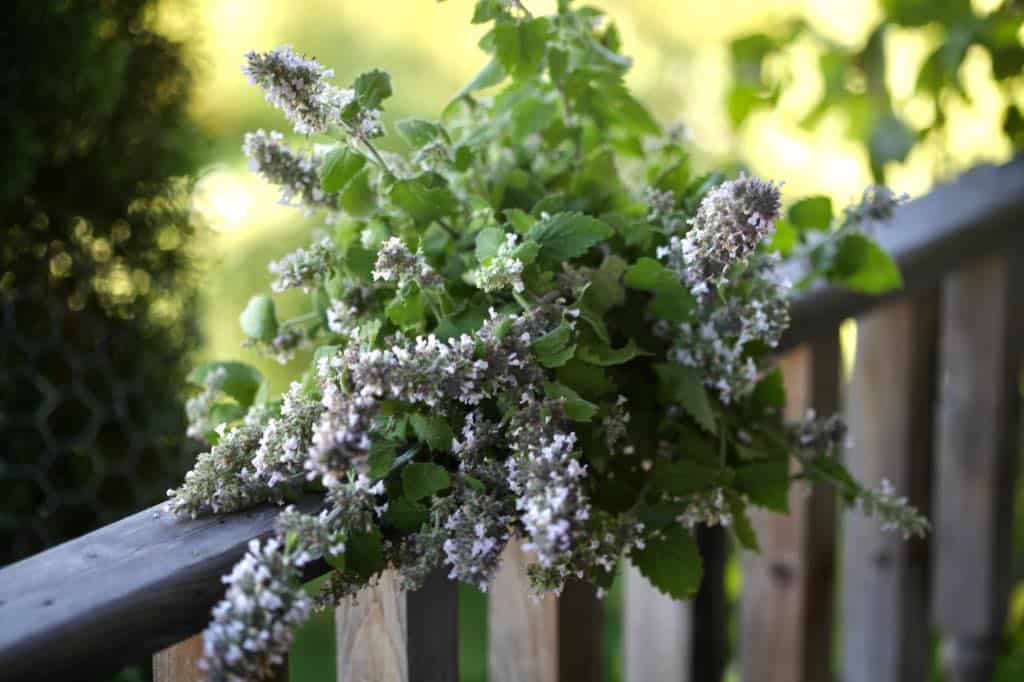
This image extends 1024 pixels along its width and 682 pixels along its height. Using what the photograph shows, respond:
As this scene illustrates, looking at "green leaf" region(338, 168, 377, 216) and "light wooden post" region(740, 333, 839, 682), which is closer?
"green leaf" region(338, 168, 377, 216)

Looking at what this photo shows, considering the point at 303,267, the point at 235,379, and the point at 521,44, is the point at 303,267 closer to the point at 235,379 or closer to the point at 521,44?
the point at 235,379

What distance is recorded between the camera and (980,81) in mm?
1993

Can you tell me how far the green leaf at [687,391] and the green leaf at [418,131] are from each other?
260 millimetres

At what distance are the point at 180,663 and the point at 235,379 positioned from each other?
24 cm

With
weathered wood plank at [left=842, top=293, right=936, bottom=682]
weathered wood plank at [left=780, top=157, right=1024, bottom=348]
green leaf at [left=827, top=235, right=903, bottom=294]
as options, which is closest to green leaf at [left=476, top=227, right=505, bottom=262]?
green leaf at [left=827, top=235, right=903, bottom=294]

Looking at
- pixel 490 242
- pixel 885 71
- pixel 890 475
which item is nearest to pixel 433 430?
pixel 490 242

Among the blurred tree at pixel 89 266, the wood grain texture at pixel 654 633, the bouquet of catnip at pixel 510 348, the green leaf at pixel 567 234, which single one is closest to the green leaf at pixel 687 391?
the bouquet of catnip at pixel 510 348

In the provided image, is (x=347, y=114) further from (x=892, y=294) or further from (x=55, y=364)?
(x=892, y=294)

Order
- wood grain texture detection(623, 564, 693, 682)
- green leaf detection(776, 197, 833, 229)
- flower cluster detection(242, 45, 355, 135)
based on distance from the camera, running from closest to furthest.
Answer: flower cluster detection(242, 45, 355, 135) < green leaf detection(776, 197, 833, 229) < wood grain texture detection(623, 564, 693, 682)

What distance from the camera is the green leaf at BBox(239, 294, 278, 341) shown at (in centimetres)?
84

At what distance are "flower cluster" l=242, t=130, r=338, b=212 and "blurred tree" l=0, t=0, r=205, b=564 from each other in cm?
56

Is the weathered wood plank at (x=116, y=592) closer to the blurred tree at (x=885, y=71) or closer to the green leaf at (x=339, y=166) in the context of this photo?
the green leaf at (x=339, y=166)

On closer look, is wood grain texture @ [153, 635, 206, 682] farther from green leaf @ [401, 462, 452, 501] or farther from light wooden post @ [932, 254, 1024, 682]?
light wooden post @ [932, 254, 1024, 682]

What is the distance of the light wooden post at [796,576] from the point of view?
1.41 m
